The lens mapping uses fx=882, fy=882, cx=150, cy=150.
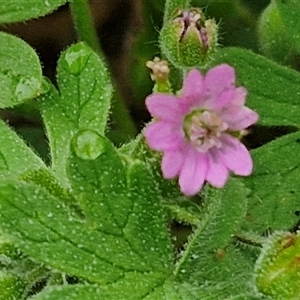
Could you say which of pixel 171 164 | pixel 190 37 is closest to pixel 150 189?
pixel 171 164

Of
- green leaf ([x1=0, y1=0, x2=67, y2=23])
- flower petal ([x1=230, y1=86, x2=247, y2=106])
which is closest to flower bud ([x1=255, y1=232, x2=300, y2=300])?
flower petal ([x1=230, y1=86, x2=247, y2=106])

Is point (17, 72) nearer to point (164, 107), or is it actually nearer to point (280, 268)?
point (164, 107)

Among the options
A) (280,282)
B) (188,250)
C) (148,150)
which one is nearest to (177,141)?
(148,150)

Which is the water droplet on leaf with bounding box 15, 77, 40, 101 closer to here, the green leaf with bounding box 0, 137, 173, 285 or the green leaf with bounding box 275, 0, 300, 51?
the green leaf with bounding box 0, 137, 173, 285

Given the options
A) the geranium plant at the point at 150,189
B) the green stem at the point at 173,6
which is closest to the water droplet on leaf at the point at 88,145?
the geranium plant at the point at 150,189

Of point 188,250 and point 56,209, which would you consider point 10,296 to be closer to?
point 56,209
